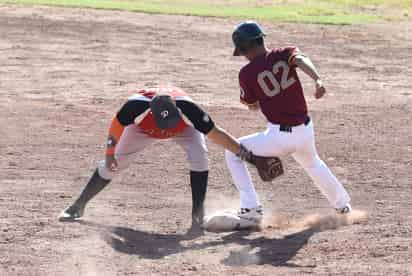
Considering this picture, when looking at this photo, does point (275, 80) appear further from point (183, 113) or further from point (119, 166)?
point (119, 166)

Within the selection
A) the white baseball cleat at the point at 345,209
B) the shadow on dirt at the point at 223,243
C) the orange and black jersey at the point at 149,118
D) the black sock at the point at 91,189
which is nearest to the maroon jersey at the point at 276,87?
the orange and black jersey at the point at 149,118

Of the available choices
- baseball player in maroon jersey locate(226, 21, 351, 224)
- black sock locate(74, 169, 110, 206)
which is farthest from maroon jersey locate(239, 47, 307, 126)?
black sock locate(74, 169, 110, 206)

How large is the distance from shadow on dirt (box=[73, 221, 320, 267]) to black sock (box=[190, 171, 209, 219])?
259mm

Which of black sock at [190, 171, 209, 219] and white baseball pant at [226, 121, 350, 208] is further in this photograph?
black sock at [190, 171, 209, 219]

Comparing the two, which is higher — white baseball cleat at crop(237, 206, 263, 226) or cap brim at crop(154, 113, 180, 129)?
cap brim at crop(154, 113, 180, 129)

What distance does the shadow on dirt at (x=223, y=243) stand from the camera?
8359 mm

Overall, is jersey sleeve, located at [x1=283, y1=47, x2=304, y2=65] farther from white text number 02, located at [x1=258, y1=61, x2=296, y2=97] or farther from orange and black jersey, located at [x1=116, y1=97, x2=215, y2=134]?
orange and black jersey, located at [x1=116, y1=97, x2=215, y2=134]

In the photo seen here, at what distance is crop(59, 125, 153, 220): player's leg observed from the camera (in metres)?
9.37

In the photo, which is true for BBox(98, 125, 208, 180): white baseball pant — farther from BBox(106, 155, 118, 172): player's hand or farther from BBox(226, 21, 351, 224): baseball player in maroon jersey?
BBox(226, 21, 351, 224): baseball player in maroon jersey

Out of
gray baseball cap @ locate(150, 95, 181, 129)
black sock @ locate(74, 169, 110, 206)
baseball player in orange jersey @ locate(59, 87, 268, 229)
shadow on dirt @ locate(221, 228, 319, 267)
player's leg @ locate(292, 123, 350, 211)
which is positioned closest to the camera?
shadow on dirt @ locate(221, 228, 319, 267)

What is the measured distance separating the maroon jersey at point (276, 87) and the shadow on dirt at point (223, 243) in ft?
3.22

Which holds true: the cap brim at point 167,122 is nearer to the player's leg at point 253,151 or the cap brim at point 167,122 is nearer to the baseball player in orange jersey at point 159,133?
the baseball player in orange jersey at point 159,133

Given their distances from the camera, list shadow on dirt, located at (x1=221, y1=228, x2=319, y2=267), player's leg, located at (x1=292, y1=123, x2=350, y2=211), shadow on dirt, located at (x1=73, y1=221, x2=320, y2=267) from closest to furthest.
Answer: shadow on dirt, located at (x1=221, y1=228, x2=319, y2=267)
shadow on dirt, located at (x1=73, y1=221, x2=320, y2=267)
player's leg, located at (x1=292, y1=123, x2=350, y2=211)

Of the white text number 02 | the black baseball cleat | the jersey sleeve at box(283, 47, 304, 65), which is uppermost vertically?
the jersey sleeve at box(283, 47, 304, 65)
